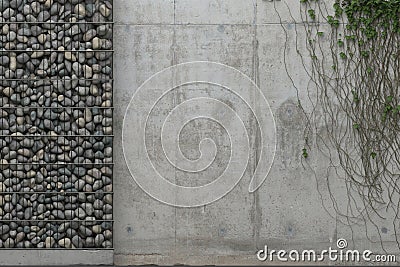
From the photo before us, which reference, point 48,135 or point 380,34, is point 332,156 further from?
point 48,135

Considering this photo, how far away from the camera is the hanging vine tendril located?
5.92 m

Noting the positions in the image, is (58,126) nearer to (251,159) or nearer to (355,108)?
(251,159)

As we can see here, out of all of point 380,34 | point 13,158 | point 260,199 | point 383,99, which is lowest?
point 260,199

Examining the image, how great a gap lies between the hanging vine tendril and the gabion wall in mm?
1711

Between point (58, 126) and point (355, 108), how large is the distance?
2.48 meters

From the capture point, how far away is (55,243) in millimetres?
5766

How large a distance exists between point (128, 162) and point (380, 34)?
237 centimetres

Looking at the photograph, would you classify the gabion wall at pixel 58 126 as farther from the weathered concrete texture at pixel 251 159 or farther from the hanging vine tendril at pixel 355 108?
the hanging vine tendril at pixel 355 108

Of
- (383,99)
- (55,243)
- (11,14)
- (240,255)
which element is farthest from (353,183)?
(11,14)

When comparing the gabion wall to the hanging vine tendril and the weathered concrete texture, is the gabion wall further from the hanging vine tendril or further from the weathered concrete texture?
the hanging vine tendril

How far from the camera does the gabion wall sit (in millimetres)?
5750

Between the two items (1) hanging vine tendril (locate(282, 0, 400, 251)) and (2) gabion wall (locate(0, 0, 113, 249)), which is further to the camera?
(1) hanging vine tendril (locate(282, 0, 400, 251))

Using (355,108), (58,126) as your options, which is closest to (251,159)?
Answer: (355,108)

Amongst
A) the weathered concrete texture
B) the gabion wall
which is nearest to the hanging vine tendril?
the weathered concrete texture
